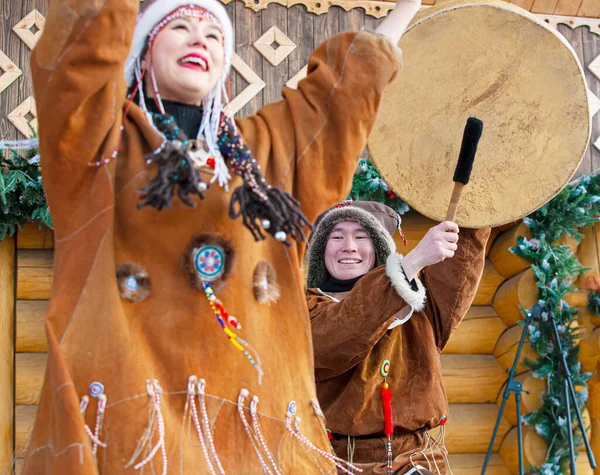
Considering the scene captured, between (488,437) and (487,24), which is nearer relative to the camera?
(487,24)

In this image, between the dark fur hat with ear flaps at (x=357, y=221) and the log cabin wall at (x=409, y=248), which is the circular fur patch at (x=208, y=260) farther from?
the log cabin wall at (x=409, y=248)

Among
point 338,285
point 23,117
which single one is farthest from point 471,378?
point 23,117

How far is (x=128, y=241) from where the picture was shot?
1710 mm

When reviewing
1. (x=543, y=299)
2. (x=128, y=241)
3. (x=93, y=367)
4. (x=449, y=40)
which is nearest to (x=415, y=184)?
(x=449, y=40)

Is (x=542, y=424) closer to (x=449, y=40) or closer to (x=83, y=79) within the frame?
(x=449, y=40)

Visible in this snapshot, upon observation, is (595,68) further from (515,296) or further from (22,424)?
(22,424)

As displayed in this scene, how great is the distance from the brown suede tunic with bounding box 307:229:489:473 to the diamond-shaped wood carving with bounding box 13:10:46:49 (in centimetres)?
225

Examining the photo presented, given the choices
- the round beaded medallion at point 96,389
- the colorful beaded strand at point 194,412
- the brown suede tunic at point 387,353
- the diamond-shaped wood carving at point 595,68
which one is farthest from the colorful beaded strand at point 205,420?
the diamond-shaped wood carving at point 595,68

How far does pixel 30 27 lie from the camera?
4.27 m

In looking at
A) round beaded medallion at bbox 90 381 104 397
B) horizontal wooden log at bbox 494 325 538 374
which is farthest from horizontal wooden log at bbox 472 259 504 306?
A: round beaded medallion at bbox 90 381 104 397

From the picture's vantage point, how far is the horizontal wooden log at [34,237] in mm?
4176

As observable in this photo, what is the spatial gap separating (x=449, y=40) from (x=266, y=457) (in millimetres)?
Answer: 1341

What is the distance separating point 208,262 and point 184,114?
34 centimetres

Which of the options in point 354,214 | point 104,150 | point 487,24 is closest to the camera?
point 104,150
